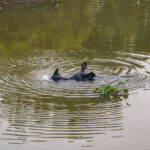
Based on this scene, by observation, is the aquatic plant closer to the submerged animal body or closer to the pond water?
the pond water

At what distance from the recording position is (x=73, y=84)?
412 inches

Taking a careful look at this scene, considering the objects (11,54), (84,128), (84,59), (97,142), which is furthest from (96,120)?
(11,54)

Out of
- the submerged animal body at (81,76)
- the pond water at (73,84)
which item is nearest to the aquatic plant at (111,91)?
the pond water at (73,84)

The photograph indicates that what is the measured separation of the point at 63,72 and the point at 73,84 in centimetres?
164

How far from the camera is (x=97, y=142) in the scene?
6.76m

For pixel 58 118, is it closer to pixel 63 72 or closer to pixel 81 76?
pixel 81 76

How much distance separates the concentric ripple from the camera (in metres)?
9.97

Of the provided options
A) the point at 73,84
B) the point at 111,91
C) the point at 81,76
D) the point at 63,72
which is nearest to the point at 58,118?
the point at 111,91

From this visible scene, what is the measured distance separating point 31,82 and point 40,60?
9.86 feet

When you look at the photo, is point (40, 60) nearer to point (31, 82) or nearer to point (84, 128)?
point (31, 82)

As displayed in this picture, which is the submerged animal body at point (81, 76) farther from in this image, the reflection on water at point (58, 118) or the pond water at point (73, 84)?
the reflection on water at point (58, 118)

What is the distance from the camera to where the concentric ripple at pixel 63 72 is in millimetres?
9969

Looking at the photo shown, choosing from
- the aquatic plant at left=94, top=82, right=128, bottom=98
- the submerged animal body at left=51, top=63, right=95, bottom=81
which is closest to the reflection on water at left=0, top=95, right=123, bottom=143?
the aquatic plant at left=94, top=82, right=128, bottom=98

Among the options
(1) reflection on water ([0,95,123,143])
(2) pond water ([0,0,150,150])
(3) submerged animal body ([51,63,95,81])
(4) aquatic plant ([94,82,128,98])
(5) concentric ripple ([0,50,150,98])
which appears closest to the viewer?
(2) pond water ([0,0,150,150])
